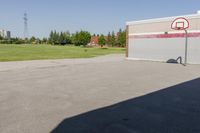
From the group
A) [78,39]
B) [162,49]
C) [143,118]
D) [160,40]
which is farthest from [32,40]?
[143,118]

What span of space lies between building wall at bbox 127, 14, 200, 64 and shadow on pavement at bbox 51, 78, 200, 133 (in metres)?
13.9

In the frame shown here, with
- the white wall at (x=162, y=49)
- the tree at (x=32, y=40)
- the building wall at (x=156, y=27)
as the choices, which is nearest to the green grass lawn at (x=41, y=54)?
the white wall at (x=162, y=49)

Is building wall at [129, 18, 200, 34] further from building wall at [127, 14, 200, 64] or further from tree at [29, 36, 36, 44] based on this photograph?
tree at [29, 36, 36, 44]

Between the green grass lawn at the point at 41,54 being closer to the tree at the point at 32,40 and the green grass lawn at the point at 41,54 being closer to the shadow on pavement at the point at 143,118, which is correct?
Result: the shadow on pavement at the point at 143,118

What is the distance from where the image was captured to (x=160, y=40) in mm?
22984

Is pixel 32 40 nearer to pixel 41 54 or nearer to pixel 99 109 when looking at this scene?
pixel 41 54

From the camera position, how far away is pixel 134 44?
26078mm

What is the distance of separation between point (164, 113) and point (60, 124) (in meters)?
2.69

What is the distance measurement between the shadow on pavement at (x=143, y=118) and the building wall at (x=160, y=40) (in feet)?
45.6

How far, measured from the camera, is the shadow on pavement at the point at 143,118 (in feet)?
15.7

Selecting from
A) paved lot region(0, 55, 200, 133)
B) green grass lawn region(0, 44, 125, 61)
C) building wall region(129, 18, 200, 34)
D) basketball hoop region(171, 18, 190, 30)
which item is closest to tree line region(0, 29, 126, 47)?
green grass lawn region(0, 44, 125, 61)

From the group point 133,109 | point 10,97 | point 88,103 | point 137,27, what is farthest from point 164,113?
point 137,27

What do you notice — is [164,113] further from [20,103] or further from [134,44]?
[134,44]

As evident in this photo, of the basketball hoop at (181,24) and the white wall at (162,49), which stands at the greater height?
the basketball hoop at (181,24)
